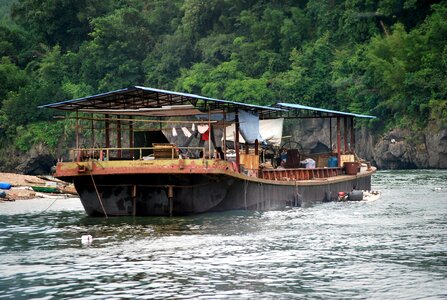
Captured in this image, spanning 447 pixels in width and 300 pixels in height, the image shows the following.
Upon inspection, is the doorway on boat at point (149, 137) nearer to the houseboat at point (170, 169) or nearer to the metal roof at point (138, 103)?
the houseboat at point (170, 169)

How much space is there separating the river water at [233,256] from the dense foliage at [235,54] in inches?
1386

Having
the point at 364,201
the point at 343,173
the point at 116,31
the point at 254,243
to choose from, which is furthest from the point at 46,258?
the point at 116,31

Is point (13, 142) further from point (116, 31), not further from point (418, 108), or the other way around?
point (418, 108)

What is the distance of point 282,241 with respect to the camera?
22.2 m

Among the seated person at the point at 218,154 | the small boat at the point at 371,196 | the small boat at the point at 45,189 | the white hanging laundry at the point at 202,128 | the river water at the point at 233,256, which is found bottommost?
the river water at the point at 233,256

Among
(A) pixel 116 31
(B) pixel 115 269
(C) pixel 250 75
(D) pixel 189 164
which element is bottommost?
(B) pixel 115 269

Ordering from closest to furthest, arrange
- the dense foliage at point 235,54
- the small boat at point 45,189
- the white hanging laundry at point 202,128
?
the white hanging laundry at point 202,128
the small boat at point 45,189
the dense foliage at point 235,54

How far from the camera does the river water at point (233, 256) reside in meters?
16.4

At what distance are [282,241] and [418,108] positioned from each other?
42.7 m

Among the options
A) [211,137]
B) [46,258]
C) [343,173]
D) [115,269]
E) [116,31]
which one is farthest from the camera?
[116,31]

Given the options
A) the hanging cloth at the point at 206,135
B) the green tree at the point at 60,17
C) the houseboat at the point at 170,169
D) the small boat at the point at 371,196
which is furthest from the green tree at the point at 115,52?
the hanging cloth at the point at 206,135

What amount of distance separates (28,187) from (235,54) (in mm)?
38397

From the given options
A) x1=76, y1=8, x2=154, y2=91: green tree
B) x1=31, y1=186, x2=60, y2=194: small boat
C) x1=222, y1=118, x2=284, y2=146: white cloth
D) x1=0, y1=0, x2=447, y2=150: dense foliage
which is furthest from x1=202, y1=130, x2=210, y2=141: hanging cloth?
x1=76, y1=8, x2=154, y2=91: green tree

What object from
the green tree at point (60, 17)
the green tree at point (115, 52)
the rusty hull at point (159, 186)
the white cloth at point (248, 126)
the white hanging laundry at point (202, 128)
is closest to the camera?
the rusty hull at point (159, 186)
